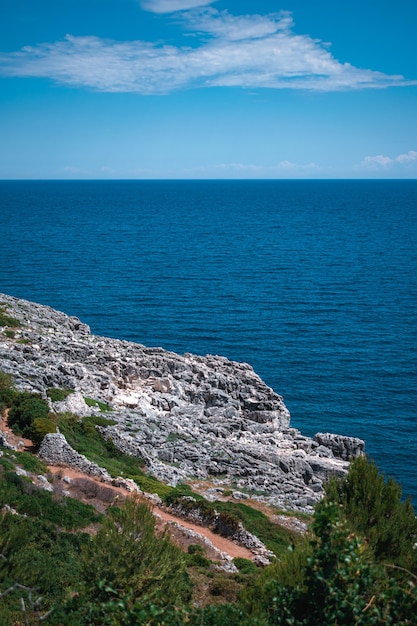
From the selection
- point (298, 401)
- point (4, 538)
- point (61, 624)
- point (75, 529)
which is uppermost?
point (4, 538)

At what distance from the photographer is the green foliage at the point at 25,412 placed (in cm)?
3406

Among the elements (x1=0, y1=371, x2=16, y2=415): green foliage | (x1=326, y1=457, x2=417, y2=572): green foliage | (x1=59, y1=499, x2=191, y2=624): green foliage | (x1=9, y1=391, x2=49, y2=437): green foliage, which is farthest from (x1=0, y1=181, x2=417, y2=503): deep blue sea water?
(x1=59, y1=499, x2=191, y2=624): green foliage

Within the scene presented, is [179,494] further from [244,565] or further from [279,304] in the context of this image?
[279,304]

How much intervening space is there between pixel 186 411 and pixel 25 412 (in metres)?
14.3

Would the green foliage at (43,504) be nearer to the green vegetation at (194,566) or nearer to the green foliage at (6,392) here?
the green vegetation at (194,566)

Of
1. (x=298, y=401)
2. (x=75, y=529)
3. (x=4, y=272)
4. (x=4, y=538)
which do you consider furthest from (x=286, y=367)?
(x=4, y=272)

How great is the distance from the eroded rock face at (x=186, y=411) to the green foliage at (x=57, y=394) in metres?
0.53

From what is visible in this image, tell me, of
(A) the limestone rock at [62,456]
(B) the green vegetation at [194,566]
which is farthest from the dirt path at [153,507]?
(B) the green vegetation at [194,566]

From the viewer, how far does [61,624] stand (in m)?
15.5

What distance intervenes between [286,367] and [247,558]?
41.3 m

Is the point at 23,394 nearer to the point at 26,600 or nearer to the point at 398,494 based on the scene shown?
the point at 26,600

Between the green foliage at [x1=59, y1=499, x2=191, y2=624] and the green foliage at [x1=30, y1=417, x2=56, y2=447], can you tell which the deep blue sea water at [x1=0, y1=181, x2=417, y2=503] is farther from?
the green foliage at [x1=59, y1=499, x2=191, y2=624]

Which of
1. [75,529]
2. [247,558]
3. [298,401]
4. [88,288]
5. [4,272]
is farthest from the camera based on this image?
[4,272]

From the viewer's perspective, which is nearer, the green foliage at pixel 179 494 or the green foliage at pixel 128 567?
the green foliage at pixel 128 567
